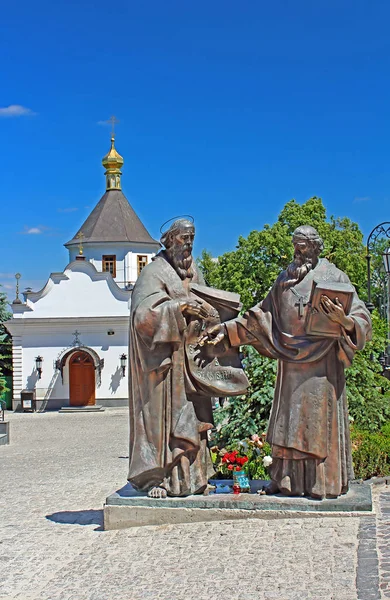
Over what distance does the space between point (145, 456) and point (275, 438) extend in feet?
3.97

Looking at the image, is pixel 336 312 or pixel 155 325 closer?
pixel 336 312

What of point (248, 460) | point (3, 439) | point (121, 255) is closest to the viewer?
point (248, 460)

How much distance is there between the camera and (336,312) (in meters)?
7.20

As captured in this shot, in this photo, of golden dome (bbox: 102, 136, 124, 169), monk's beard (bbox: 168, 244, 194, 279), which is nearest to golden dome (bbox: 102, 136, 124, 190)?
golden dome (bbox: 102, 136, 124, 169)

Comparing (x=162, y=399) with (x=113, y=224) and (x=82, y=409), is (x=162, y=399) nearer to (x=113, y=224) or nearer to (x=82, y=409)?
(x=82, y=409)

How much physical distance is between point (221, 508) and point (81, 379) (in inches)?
1063

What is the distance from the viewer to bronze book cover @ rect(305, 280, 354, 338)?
7227 millimetres

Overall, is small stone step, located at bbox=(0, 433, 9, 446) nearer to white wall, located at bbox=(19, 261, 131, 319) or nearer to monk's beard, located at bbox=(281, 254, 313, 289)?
monk's beard, located at bbox=(281, 254, 313, 289)

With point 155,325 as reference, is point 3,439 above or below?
below

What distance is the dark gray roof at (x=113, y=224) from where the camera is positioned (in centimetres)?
4091

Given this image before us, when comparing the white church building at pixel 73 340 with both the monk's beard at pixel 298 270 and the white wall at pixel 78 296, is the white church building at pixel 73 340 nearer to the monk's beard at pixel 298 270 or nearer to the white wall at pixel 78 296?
the white wall at pixel 78 296

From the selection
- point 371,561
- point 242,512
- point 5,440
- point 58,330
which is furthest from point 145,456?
point 58,330

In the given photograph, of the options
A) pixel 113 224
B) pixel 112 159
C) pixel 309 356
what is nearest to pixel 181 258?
pixel 309 356

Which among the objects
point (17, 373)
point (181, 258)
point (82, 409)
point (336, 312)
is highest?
point (181, 258)
